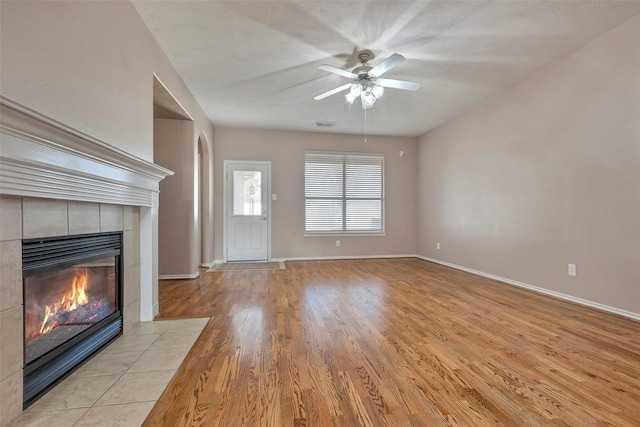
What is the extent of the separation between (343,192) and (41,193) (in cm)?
484

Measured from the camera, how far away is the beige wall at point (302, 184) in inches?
210

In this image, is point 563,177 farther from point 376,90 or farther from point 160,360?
point 160,360

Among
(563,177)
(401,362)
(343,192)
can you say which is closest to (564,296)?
(563,177)

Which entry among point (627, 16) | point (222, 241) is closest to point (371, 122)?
point (627, 16)

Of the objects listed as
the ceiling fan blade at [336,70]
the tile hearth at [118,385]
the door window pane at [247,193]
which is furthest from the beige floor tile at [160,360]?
the door window pane at [247,193]

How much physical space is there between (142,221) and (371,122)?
403 centimetres

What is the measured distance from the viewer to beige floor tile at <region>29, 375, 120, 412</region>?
1.30m

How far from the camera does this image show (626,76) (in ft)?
8.21

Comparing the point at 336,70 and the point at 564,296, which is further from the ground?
the point at 336,70

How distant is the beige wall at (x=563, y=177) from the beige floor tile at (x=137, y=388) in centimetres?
383

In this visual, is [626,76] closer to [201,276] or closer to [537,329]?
[537,329]

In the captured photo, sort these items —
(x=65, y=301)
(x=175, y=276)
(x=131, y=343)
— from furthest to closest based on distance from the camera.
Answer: (x=175, y=276) → (x=131, y=343) → (x=65, y=301)

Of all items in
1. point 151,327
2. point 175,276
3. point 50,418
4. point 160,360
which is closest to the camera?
point 50,418

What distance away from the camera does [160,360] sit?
1727mm
